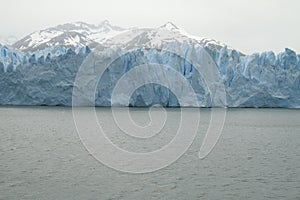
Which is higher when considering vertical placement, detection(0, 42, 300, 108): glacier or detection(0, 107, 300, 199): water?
detection(0, 42, 300, 108): glacier

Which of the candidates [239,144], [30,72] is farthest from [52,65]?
[239,144]

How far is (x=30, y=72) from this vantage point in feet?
150

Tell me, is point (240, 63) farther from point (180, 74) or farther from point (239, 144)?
point (239, 144)

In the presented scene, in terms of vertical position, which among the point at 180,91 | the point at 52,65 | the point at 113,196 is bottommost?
the point at 113,196

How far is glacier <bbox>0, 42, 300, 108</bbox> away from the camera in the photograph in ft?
149

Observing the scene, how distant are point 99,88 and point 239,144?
1034 inches

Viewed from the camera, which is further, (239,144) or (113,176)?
(239,144)

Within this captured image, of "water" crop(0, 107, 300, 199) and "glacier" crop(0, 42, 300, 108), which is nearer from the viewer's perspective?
"water" crop(0, 107, 300, 199)

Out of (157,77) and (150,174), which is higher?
(157,77)

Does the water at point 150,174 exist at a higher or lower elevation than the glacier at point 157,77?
lower

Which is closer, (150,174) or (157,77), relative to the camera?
(150,174)

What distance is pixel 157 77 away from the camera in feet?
160

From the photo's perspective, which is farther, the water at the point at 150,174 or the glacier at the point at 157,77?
the glacier at the point at 157,77

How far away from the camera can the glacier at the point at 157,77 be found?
45.4 meters
